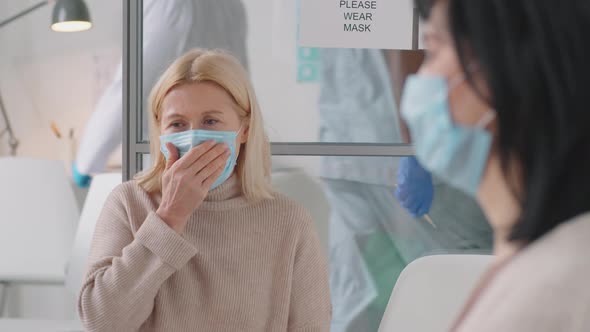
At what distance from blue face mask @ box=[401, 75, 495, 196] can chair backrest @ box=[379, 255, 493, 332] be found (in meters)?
0.96

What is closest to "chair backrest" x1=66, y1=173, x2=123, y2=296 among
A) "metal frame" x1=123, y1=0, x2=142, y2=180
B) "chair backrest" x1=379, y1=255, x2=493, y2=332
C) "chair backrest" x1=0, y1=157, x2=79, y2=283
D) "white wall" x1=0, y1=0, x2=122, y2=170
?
"chair backrest" x1=0, y1=157, x2=79, y2=283

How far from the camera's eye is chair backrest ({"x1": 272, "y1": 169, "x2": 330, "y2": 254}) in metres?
2.06

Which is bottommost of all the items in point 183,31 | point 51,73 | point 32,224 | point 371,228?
point 32,224

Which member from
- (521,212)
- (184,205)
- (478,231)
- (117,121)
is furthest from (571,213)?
(117,121)

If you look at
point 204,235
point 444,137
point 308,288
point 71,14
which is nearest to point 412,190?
point 308,288

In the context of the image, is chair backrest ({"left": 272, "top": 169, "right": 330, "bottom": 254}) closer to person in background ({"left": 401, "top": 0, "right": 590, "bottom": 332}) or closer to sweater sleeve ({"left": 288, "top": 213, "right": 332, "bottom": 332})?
sweater sleeve ({"left": 288, "top": 213, "right": 332, "bottom": 332})

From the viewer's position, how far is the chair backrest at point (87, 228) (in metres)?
2.69

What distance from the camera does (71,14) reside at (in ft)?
12.2

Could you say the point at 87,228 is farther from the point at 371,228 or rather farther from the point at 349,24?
the point at 349,24

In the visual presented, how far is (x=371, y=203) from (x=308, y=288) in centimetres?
48

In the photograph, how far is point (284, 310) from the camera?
5.28ft

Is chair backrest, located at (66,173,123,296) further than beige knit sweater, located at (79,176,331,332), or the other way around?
chair backrest, located at (66,173,123,296)

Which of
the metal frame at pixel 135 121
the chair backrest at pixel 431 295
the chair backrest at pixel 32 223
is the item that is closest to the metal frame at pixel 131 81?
the metal frame at pixel 135 121

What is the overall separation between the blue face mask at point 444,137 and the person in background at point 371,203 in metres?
1.37
